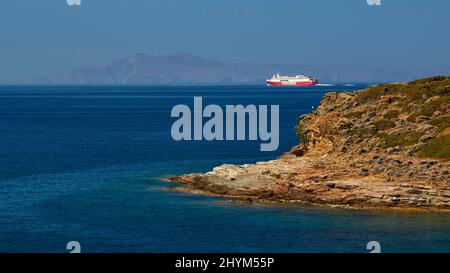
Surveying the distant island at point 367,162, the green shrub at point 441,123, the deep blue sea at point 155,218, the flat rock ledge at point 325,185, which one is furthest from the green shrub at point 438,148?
the deep blue sea at point 155,218

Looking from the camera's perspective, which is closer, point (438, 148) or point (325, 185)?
point (325, 185)

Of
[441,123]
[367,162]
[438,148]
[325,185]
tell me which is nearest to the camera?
[325,185]

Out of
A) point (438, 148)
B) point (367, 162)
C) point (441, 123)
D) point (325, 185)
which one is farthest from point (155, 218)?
point (441, 123)

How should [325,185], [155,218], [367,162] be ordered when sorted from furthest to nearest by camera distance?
1. [367,162]
2. [325,185]
3. [155,218]

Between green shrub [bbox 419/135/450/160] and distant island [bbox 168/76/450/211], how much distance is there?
0.32 ft

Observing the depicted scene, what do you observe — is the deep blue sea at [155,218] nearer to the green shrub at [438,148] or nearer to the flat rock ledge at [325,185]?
the flat rock ledge at [325,185]

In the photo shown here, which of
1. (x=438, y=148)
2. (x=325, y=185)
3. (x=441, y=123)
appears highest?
(x=441, y=123)

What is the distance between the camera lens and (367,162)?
72.9 m

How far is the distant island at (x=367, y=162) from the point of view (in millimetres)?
66438

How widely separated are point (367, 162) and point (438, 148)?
6782mm

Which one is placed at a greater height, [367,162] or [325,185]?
[367,162]

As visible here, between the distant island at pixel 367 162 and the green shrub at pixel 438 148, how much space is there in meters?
0.10

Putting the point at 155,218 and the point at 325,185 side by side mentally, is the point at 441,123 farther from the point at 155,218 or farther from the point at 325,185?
the point at 155,218

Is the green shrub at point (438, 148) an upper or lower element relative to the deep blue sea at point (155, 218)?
upper
